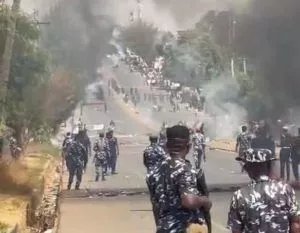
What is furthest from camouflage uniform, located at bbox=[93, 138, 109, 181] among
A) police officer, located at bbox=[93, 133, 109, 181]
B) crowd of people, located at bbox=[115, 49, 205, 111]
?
crowd of people, located at bbox=[115, 49, 205, 111]

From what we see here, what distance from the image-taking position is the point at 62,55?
31156 millimetres

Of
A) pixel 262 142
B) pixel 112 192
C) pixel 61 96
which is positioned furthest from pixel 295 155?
pixel 61 96

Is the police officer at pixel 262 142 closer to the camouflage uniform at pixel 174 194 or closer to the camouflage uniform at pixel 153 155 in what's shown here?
the camouflage uniform at pixel 153 155

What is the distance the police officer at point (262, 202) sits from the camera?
4145mm

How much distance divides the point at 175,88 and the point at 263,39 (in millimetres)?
8328

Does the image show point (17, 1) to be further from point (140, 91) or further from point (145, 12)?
point (140, 91)

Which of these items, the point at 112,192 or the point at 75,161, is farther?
the point at 75,161

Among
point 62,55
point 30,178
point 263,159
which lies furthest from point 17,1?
point 263,159

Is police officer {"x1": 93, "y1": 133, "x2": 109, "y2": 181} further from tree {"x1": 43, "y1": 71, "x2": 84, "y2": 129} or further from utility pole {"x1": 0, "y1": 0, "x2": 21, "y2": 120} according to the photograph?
tree {"x1": 43, "y1": 71, "x2": 84, "y2": 129}

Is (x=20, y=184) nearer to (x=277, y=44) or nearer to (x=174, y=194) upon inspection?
(x=174, y=194)

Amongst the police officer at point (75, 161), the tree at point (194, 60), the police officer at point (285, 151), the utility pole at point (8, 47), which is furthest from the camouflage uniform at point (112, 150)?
the tree at point (194, 60)

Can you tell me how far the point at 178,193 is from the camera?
4602mm

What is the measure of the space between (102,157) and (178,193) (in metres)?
14.0

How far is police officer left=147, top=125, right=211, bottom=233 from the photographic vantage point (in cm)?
448
